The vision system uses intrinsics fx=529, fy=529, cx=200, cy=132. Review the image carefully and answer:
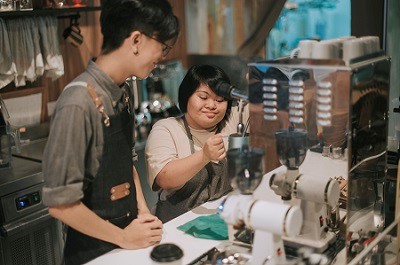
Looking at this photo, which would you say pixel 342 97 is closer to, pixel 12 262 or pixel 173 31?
pixel 173 31

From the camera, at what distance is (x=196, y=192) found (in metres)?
2.25

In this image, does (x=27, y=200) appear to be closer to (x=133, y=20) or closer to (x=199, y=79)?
(x=199, y=79)

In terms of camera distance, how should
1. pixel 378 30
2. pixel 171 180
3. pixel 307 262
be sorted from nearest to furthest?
pixel 307 262 < pixel 171 180 < pixel 378 30

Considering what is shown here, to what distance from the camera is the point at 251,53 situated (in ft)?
14.0

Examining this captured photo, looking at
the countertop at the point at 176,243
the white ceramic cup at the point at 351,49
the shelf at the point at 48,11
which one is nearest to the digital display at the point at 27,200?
the shelf at the point at 48,11

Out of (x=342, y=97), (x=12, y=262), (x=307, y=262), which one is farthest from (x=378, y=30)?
(x=12, y=262)

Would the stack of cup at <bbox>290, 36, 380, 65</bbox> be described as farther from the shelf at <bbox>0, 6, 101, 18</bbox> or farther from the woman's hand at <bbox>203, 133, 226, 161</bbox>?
the shelf at <bbox>0, 6, 101, 18</bbox>

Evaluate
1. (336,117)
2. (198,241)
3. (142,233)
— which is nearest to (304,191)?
(336,117)

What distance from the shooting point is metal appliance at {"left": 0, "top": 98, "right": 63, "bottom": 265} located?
8.86ft

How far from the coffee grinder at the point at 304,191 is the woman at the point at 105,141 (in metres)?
0.45

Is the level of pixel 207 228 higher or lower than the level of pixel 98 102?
lower

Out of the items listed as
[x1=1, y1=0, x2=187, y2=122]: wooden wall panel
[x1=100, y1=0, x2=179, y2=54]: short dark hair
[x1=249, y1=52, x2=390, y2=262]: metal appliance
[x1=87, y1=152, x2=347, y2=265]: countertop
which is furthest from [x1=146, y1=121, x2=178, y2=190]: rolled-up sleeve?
[x1=1, y1=0, x2=187, y2=122]: wooden wall panel

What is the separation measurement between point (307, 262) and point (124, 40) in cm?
84

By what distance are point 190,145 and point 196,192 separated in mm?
206
